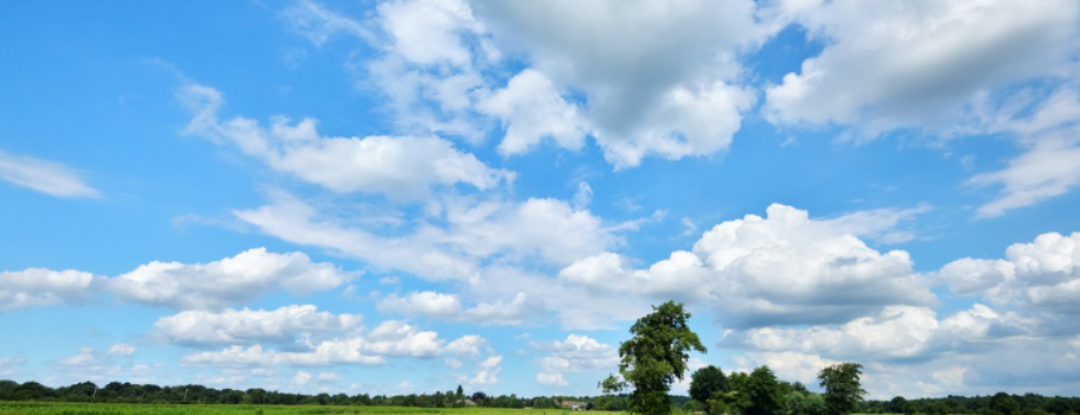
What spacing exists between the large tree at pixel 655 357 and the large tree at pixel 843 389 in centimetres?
4851

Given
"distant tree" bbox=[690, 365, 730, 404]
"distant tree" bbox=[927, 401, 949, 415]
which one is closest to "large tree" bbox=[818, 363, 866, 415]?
"distant tree" bbox=[690, 365, 730, 404]

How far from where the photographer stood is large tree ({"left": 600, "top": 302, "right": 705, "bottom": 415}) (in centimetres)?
5775

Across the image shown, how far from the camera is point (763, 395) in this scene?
98062 millimetres

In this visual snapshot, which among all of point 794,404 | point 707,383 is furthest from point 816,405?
point 707,383

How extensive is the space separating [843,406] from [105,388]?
181m

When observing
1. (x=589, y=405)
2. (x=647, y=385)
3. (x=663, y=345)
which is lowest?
(x=589, y=405)

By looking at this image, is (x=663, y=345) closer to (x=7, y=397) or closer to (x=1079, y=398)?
(x=7, y=397)

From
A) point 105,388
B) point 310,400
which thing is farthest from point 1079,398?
point 105,388

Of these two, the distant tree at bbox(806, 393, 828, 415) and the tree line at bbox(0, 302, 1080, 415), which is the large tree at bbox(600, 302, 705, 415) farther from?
the distant tree at bbox(806, 393, 828, 415)

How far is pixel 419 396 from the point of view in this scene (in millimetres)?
173375

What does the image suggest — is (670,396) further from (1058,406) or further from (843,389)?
(1058,406)

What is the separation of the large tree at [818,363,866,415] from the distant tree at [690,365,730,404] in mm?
37127

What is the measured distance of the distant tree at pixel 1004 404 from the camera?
502ft

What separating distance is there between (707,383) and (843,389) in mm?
44775
